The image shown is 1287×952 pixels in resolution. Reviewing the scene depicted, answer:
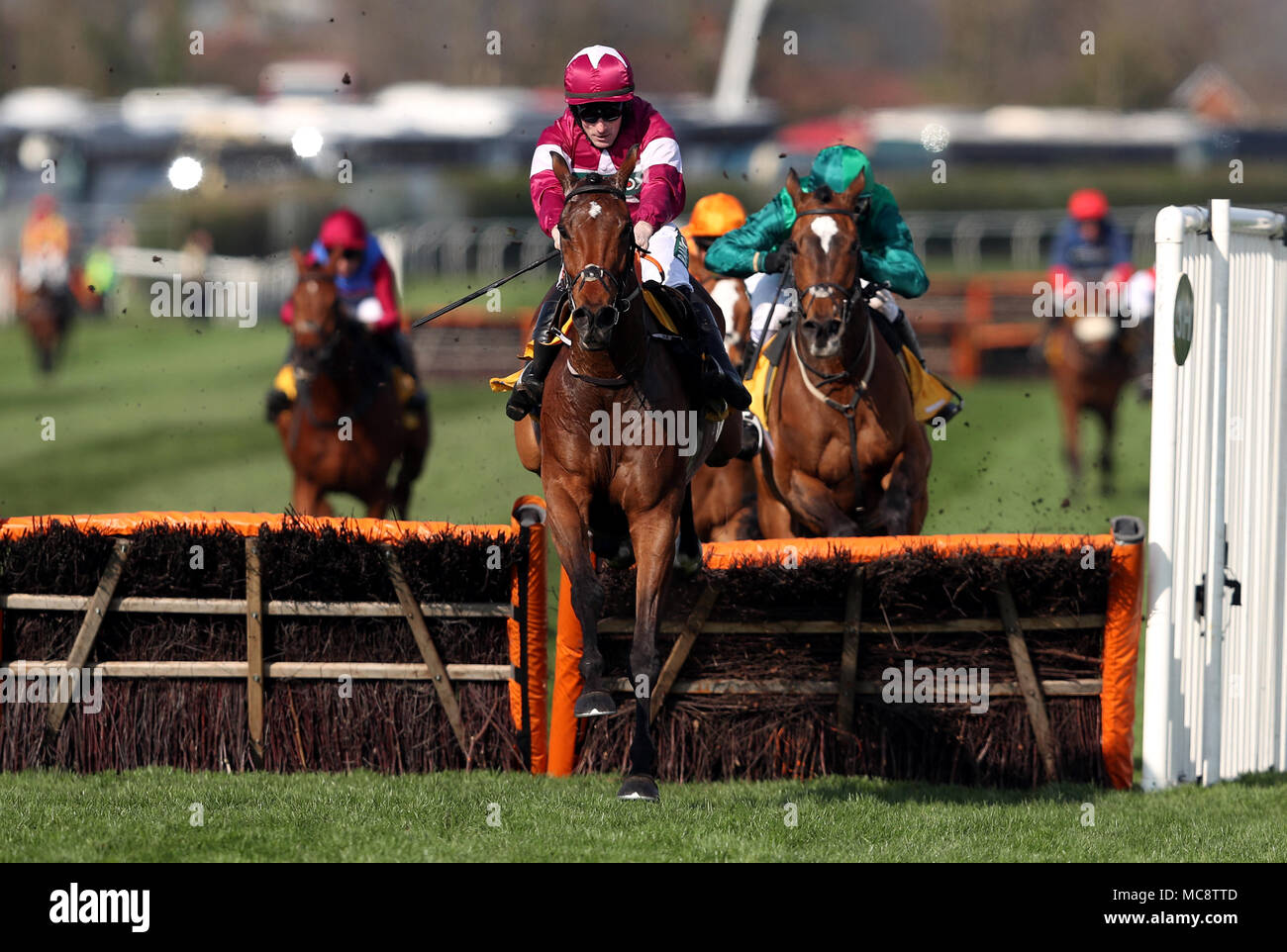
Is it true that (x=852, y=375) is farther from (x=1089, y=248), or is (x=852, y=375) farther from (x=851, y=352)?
(x=1089, y=248)

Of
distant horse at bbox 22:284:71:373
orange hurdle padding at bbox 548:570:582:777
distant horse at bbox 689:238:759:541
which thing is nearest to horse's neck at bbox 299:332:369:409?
distant horse at bbox 689:238:759:541

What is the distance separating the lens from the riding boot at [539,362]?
250 inches

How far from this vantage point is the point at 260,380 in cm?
2789

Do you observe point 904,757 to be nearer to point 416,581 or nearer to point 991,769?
point 991,769

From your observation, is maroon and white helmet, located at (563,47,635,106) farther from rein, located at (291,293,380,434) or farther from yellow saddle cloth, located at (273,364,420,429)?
yellow saddle cloth, located at (273,364,420,429)

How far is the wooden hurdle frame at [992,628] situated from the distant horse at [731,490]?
100 inches

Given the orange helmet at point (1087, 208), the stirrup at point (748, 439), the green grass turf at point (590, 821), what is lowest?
the green grass turf at point (590, 821)

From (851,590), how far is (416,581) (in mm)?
1706

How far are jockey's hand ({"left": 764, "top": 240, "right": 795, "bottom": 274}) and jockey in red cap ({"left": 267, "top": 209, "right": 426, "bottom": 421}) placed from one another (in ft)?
11.4

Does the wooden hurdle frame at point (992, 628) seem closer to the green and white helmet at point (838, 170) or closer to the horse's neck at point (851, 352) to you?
the horse's neck at point (851, 352)

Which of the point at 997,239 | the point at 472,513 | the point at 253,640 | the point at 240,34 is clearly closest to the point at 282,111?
the point at 240,34

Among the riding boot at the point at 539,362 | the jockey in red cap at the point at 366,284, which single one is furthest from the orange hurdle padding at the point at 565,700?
the jockey in red cap at the point at 366,284

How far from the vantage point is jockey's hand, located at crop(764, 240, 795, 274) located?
843cm

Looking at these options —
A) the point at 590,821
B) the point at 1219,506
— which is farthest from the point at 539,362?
the point at 1219,506
